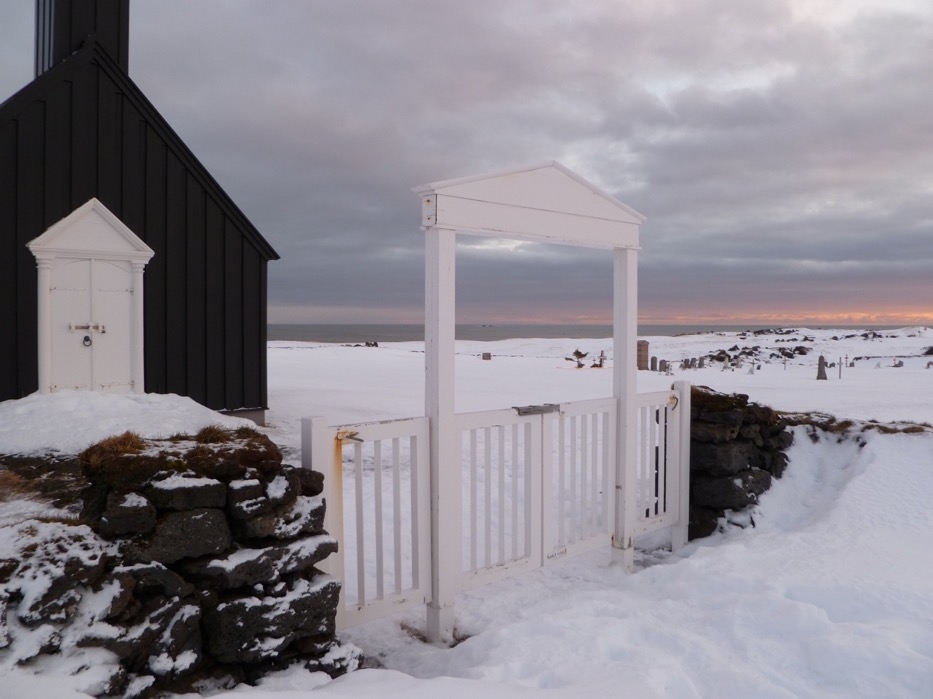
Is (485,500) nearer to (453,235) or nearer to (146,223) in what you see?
(453,235)

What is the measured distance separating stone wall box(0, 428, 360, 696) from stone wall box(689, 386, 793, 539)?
453 cm

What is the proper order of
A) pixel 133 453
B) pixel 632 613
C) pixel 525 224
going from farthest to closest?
1. pixel 525 224
2. pixel 632 613
3. pixel 133 453

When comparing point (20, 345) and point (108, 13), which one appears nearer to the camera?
point (20, 345)

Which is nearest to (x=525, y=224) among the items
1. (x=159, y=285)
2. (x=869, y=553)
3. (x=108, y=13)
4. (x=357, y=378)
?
(x=869, y=553)

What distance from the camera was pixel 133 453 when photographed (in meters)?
3.54

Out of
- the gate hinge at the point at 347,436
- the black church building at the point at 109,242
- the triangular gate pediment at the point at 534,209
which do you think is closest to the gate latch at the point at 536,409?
the triangular gate pediment at the point at 534,209

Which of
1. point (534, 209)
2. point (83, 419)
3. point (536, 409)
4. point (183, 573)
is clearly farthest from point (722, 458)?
point (83, 419)

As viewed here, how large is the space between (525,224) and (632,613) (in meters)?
2.83

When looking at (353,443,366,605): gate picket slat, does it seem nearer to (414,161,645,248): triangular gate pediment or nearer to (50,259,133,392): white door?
(414,161,645,248): triangular gate pediment

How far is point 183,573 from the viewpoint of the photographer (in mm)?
3398

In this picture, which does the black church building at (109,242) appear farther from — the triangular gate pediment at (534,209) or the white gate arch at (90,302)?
the triangular gate pediment at (534,209)

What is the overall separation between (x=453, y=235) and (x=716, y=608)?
122 inches

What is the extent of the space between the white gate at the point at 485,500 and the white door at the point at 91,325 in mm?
4603

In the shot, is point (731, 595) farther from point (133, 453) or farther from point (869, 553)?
point (133, 453)
